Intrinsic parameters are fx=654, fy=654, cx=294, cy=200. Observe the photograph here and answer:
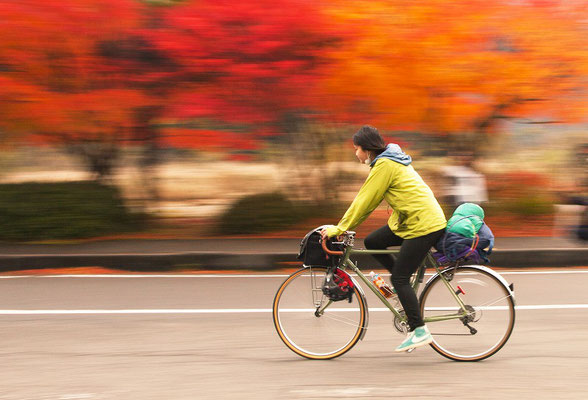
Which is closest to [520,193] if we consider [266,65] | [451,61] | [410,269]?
[451,61]

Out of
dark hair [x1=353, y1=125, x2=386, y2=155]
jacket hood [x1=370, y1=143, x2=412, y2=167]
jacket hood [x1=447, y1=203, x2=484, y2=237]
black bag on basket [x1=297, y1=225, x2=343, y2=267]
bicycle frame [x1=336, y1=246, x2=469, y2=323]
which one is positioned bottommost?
bicycle frame [x1=336, y1=246, x2=469, y2=323]

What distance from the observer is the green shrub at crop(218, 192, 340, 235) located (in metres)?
10.2

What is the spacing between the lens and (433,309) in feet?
15.3

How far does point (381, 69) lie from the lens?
27.9 ft

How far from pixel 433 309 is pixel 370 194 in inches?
38.9

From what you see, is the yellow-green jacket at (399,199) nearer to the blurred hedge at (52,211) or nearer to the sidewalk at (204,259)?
the sidewalk at (204,259)

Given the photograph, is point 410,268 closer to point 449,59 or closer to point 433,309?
point 433,309

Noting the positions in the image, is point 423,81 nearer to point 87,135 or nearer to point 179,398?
point 87,135

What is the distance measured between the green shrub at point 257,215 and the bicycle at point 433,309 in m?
5.46

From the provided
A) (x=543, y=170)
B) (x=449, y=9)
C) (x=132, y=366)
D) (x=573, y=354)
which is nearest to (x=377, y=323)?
(x=573, y=354)

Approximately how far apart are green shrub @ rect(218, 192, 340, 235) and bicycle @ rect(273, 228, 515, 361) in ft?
17.9

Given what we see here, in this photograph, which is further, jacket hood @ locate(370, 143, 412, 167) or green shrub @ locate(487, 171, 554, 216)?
green shrub @ locate(487, 171, 554, 216)

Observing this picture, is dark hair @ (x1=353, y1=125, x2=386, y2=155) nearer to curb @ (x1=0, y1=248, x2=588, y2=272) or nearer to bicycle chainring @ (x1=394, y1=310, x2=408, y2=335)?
bicycle chainring @ (x1=394, y1=310, x2=408, y2=335)

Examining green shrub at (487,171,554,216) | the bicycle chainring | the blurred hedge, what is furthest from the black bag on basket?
green shrub at (487,171,554,216)
